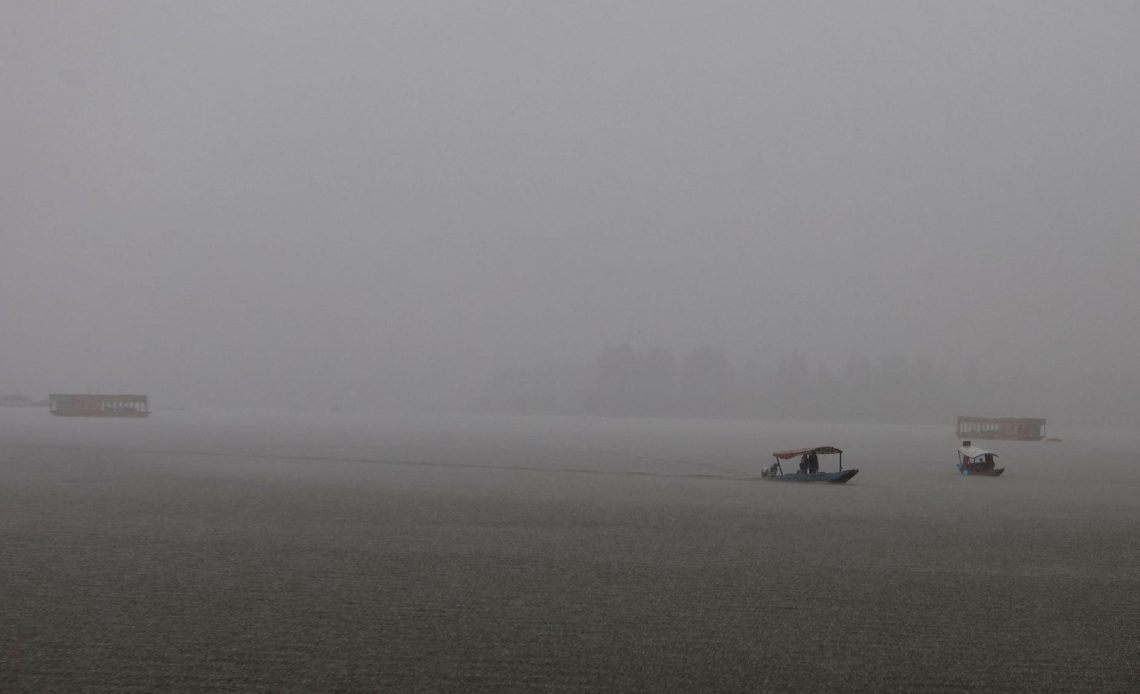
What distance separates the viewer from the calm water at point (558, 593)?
12.6 m

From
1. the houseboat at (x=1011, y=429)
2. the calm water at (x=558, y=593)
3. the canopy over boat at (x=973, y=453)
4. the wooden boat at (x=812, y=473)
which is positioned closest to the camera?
the calm water at (x=558, y=593)

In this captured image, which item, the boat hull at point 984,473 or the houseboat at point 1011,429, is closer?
the boat hull at point 984,473

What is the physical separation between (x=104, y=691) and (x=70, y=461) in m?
50.0

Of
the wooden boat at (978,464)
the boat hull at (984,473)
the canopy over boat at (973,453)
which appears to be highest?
the canopy over boat at (973,453)

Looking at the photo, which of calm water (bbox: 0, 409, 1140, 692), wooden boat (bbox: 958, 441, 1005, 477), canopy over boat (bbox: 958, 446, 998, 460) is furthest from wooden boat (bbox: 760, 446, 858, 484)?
canopy over boat (bbox: 958, 446, 998, 460)

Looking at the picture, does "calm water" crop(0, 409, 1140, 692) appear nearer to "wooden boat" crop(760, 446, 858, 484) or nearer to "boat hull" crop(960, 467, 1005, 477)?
"wooden boat" crop(760, 446, 858, 484)

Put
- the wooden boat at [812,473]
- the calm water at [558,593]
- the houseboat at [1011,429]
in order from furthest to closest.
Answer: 1. the houseboat at [1011,429]
2. the wooden boat at [812,473]
3. the calm water at [558,593]

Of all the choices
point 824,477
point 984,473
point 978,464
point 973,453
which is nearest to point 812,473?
point 824,477

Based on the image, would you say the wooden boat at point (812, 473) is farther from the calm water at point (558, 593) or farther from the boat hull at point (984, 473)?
the boat hull at point (984, 473)

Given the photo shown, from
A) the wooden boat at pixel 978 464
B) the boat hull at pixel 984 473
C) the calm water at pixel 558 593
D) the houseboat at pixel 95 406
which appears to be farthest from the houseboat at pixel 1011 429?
the houseboat at pixel 95 406

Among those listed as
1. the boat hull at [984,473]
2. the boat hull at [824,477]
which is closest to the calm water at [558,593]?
the boat hull at [824,477]

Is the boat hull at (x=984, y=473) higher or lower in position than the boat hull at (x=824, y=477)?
lower

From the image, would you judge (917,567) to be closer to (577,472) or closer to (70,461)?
(577,472)

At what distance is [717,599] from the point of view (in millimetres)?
16734
